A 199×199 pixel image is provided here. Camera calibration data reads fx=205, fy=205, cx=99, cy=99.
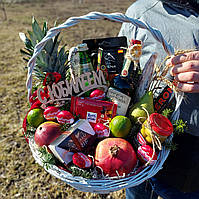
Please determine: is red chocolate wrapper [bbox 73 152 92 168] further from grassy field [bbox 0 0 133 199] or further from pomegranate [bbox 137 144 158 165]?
grassy field [bbox 0 0 133 199]

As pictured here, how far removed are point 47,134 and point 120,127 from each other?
1.48ft

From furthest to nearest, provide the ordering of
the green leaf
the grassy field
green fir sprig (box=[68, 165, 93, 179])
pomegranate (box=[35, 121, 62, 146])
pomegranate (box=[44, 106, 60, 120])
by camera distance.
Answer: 1. the grassy field
2. the green leaf
3. pomegranate (box=[44, 106, 60, 120])
4. pomegranate (box=[35, 121, 62, 146])
5. green fir sprig (box=[68, 165, 93, 179])

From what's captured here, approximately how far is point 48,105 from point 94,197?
5.35ft

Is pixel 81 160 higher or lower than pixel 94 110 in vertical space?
lower

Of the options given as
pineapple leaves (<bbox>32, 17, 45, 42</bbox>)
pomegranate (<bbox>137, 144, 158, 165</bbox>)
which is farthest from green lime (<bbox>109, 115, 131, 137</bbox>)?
pineapple leaves (<bbox>32, 17, 45, 42</bbox>)

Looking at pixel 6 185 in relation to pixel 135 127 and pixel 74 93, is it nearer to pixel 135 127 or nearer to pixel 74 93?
pixel 74 93

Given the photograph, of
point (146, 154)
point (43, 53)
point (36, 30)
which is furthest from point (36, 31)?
point (146, 154)

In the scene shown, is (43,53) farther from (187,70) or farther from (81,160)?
(187,70)

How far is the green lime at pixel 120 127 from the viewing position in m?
1.29

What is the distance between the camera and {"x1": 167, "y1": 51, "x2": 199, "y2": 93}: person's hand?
3.74 feet

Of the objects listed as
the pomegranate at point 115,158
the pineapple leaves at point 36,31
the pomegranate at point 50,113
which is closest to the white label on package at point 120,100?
the pomegranate at point 115,158

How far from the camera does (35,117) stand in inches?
54.6

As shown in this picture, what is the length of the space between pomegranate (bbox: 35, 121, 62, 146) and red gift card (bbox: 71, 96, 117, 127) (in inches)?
8.3

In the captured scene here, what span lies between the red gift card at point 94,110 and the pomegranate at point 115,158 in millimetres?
256
